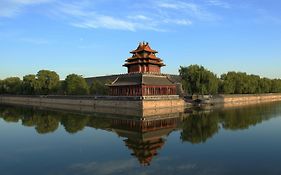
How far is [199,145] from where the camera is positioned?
85.0 ft

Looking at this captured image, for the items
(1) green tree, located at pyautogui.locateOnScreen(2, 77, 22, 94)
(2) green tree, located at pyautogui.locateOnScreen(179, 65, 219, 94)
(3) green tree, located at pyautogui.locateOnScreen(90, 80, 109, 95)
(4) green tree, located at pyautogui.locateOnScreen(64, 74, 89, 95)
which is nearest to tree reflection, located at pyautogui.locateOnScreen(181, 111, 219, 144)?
(2) green tree, located at pyautogui.locateOnScreen(179, 65, 219, 94)

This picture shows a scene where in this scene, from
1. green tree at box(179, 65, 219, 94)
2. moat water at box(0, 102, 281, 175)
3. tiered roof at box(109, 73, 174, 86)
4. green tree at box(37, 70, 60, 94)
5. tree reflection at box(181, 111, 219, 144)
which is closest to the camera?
moat water at box(0, 102, 281, 175)

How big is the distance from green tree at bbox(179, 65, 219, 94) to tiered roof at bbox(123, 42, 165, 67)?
1127cm

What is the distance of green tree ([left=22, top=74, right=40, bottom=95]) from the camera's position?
9169 cm

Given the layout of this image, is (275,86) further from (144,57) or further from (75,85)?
(75,85)

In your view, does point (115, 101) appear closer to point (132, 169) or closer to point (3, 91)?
point (132, 169)

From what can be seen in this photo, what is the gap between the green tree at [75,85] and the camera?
78062 mm

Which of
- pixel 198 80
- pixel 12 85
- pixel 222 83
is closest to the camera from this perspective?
pixel 198 80

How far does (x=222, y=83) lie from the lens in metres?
86.9

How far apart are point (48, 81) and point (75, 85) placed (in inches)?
659

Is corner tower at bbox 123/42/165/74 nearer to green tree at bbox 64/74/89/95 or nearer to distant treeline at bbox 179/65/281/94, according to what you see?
distant treeline at bbox 179/65/281/94

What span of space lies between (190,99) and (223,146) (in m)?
47.8

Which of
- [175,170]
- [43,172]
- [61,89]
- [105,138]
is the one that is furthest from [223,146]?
[61,89]

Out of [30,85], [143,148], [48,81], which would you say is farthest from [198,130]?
[30,85]
